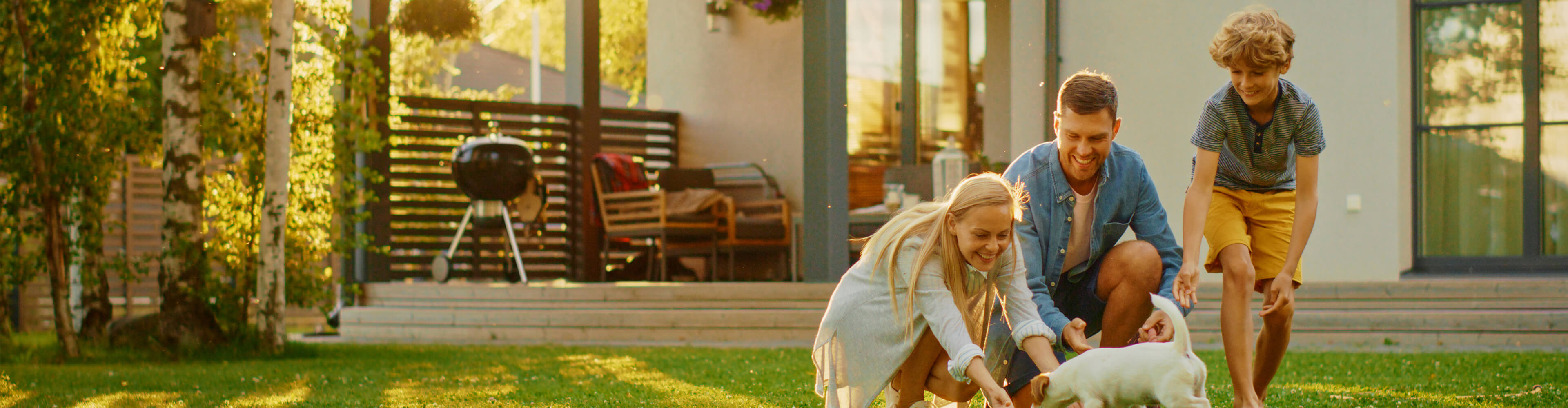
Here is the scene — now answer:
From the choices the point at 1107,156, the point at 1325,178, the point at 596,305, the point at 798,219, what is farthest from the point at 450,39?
the point at 1107,156

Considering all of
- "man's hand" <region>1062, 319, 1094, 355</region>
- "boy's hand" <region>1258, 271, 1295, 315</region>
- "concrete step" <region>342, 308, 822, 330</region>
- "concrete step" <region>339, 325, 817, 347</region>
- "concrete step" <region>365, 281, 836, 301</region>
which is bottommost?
"concrete step" <region>339, 325, 817, 347</region>

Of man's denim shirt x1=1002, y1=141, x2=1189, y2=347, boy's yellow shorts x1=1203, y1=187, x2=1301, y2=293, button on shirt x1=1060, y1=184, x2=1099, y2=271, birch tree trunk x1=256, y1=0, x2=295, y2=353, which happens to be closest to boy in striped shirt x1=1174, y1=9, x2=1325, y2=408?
boy's yellow shorts x1=1203, y1=187, x2=1301, y2=293

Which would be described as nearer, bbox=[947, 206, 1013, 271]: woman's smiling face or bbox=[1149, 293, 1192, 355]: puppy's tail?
bbox=[1149, 293, 1192, 355]: puppy's tail

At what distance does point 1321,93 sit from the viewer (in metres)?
7.34

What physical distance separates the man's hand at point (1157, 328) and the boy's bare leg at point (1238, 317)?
33 centimetres

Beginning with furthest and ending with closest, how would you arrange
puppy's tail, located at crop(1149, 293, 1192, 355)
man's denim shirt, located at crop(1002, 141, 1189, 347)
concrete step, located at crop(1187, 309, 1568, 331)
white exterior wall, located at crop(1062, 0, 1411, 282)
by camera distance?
white exterior wall, located at crop(1062, 0, 1411, 282) → concrete step, located at crop(1187, 309, 1568, 331) → man's denim shirt, located at crop(1002, 141, 1189, 347) → puppy's tail, located at crop(1149, 293, 1192, 355)

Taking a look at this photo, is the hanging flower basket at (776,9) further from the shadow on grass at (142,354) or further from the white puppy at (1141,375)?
the white puppy at (1141,375)

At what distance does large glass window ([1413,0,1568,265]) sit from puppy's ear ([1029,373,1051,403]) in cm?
686

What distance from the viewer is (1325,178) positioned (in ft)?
24.4

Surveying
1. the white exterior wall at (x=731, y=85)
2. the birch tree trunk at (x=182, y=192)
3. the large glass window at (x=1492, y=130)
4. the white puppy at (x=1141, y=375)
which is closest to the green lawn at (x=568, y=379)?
the birch tree trunk at (x=182, y=192)

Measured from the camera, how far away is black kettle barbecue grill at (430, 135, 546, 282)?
25.9ft

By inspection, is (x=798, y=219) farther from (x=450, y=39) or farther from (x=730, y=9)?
(x=450, y=39)

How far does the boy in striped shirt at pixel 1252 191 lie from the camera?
253cm

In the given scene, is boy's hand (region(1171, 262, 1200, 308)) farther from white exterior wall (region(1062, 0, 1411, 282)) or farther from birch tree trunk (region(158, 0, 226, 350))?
white exterior wall (region(1062, 0, 1411, 282))
